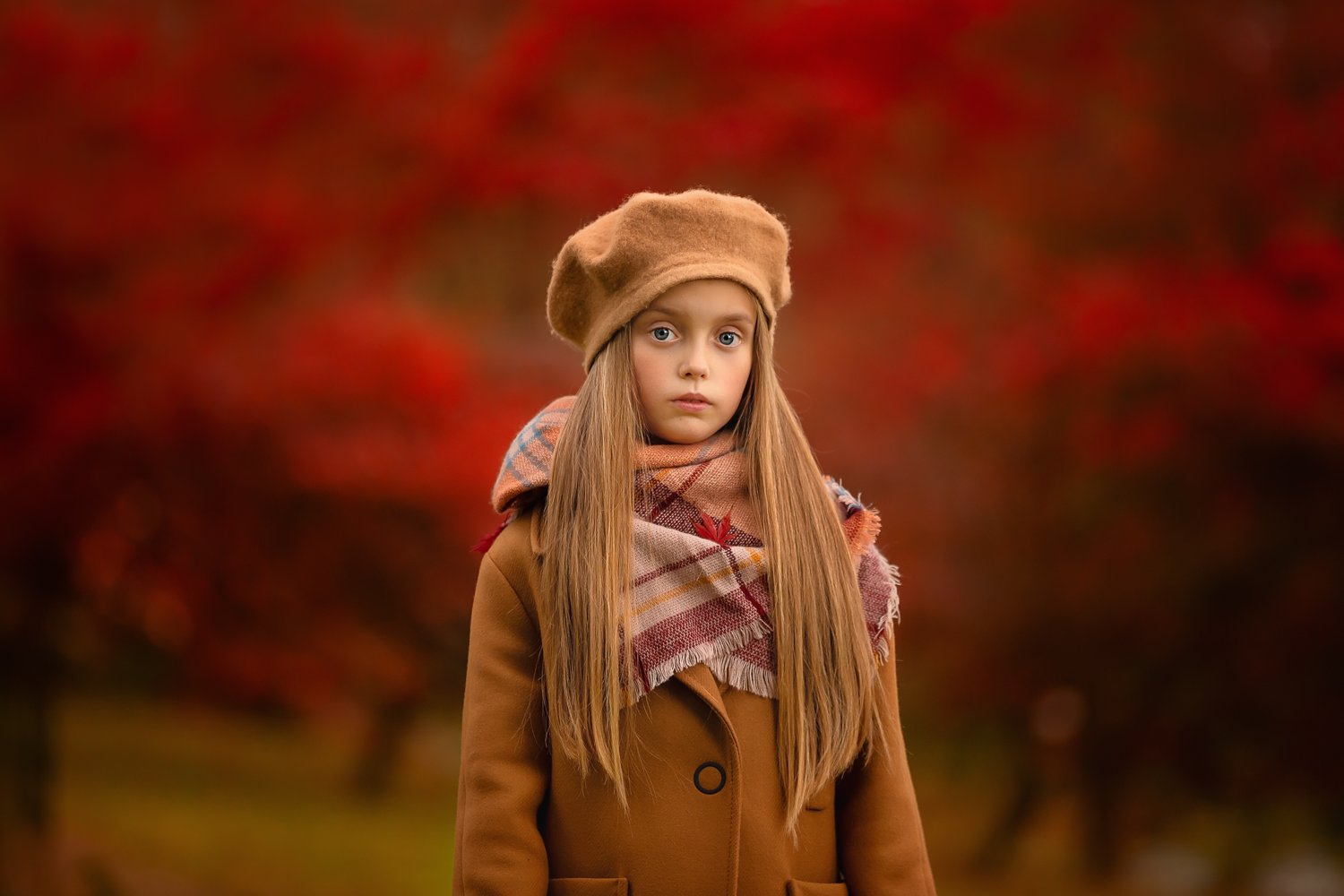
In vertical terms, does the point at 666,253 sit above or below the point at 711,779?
above

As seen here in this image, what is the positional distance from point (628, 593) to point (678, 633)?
0.33ft

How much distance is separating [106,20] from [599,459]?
391 cm

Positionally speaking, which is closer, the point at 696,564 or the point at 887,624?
the point at 696,564

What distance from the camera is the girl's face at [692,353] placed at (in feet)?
7.02

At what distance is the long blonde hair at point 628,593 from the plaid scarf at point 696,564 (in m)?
0.02

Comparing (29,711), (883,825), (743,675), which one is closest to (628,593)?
(743,675)

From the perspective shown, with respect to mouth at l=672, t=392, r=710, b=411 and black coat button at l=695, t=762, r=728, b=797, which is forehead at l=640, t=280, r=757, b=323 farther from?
black coat button at l=695, t=762, r=728, b=797

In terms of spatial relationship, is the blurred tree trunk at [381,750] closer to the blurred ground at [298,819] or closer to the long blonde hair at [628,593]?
the blurred ground at [298,819]

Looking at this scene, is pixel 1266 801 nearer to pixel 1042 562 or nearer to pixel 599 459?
pixel 1042 562

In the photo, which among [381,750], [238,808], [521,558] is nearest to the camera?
[521,558]

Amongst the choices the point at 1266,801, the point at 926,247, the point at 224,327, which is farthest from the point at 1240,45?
the point at 224,327

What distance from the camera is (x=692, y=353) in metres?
2.15

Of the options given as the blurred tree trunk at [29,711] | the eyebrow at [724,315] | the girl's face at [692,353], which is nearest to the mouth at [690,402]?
the girl's face at [692,353]

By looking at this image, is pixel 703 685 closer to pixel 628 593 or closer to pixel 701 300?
pixel 628 593
